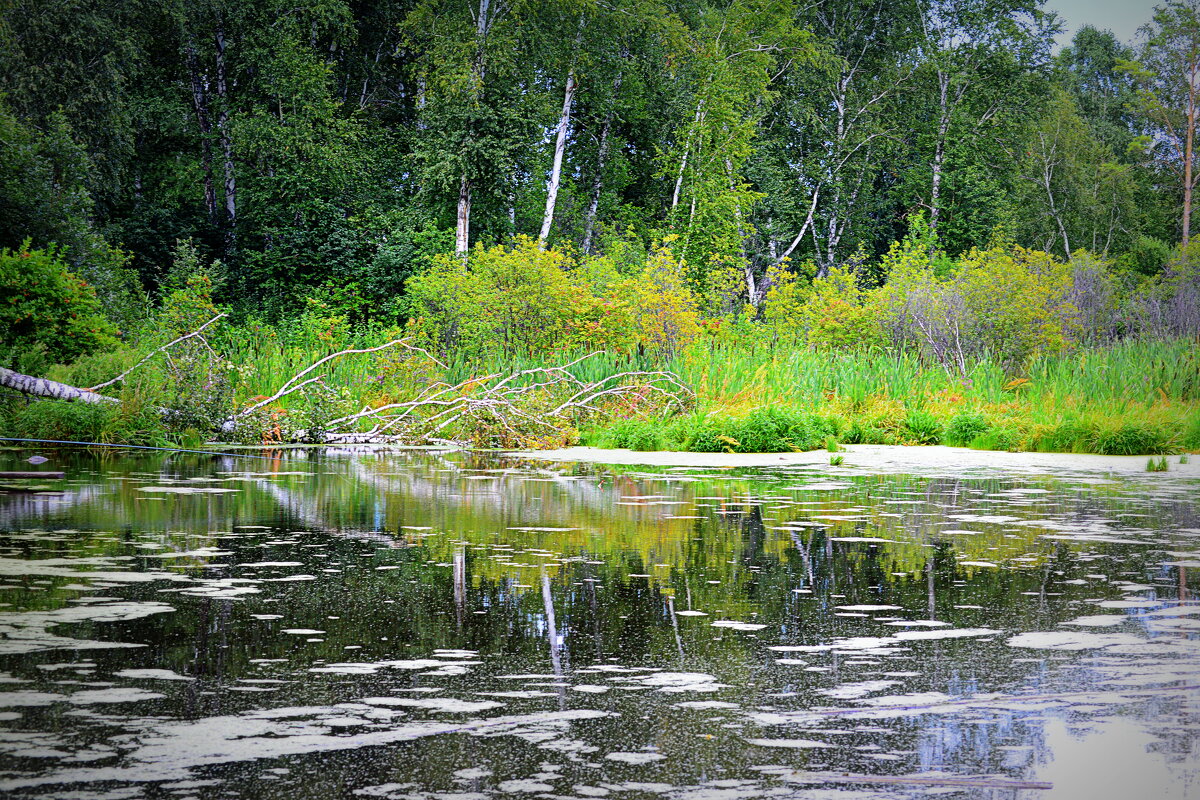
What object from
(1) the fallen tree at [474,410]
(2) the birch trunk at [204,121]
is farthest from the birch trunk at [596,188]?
(1) the fallen tree at [474,410]

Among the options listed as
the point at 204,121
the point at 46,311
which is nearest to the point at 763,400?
the point at 46,311

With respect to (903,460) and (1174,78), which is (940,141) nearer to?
(1174,78)

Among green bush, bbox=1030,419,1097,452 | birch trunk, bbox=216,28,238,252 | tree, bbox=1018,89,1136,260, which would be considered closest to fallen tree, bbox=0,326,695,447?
green bush, bbox=1030,419,1097,452

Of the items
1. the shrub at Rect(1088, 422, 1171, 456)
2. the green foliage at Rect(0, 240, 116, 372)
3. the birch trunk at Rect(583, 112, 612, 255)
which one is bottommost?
the shrub at Rect(1088, 422, 1171, 456)

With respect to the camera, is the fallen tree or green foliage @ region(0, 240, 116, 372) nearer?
the fallen tree

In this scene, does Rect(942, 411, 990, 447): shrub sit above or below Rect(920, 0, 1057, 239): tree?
below

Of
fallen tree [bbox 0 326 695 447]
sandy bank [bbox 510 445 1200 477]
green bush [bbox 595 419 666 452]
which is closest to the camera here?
sandy bank [bbox 510 445 1200 477]

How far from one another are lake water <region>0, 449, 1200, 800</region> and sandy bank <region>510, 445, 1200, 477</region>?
4305 millimetres

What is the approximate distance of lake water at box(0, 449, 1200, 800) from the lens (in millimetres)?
3318

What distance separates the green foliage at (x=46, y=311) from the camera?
55.9 feet

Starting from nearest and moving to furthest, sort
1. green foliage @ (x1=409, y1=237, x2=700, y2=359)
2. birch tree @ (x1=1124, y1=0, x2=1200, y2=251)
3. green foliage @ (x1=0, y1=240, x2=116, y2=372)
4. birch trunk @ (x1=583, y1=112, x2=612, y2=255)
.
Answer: green foliage @ (x1=0, y1=240, x2=116, y2=372) → green foliage @ (x1=409, y1=237, x2=700, y2=359) → birch trunk @ (x1=583, y1=112, x2=612, y2=255) → birch tree @ (x1=1124, y1=0, x2=1200, y2=251)

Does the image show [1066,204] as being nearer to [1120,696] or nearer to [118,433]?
[118,433]

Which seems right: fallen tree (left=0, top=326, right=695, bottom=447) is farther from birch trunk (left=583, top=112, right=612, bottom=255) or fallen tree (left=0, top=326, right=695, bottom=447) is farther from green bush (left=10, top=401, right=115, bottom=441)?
birch trunk (left=583, top=112, right=612, bottom=255)

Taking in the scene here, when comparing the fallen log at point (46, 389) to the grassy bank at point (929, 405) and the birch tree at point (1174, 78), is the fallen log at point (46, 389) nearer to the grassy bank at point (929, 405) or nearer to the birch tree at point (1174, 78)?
the grassy bank at point (929, 405)
